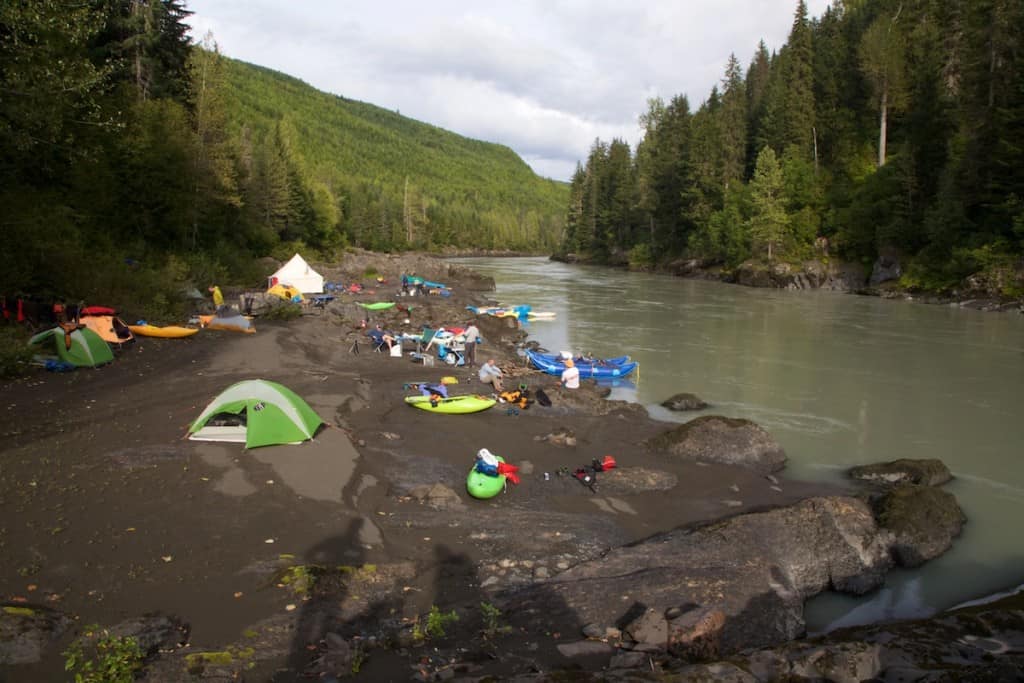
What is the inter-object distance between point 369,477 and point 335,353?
37.9ft

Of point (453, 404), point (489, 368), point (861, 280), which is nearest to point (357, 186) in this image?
point (861, 280)

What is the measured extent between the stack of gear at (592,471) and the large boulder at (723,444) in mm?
1948

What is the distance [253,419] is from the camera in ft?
36.4

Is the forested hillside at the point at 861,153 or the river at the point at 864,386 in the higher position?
the forested hillside at the point at 861,153

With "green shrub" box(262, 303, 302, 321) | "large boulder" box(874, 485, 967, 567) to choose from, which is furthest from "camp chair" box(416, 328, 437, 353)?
"large boulder" box(874, 485, 967, 567)

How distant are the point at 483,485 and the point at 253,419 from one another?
440 cm

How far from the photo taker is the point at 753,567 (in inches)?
322

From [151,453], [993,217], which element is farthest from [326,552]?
[993,217]

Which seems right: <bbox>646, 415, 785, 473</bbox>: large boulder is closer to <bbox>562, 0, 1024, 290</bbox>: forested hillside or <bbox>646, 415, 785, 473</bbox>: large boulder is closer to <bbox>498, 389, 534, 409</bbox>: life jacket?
<bbox>498, 389, 534, 409</bbox>: life jacket

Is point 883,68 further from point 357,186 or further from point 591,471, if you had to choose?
point 357,186

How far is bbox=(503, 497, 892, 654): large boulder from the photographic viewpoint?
6844 mm

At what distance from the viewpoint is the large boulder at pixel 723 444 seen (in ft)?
41.9

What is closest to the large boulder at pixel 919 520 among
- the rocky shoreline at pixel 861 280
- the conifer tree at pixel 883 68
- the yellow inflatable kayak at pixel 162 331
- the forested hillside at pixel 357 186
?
the yellow inflatable kayak at pixel 162 331

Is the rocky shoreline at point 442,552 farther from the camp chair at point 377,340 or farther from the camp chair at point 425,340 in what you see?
the camp chair at point 425,340
